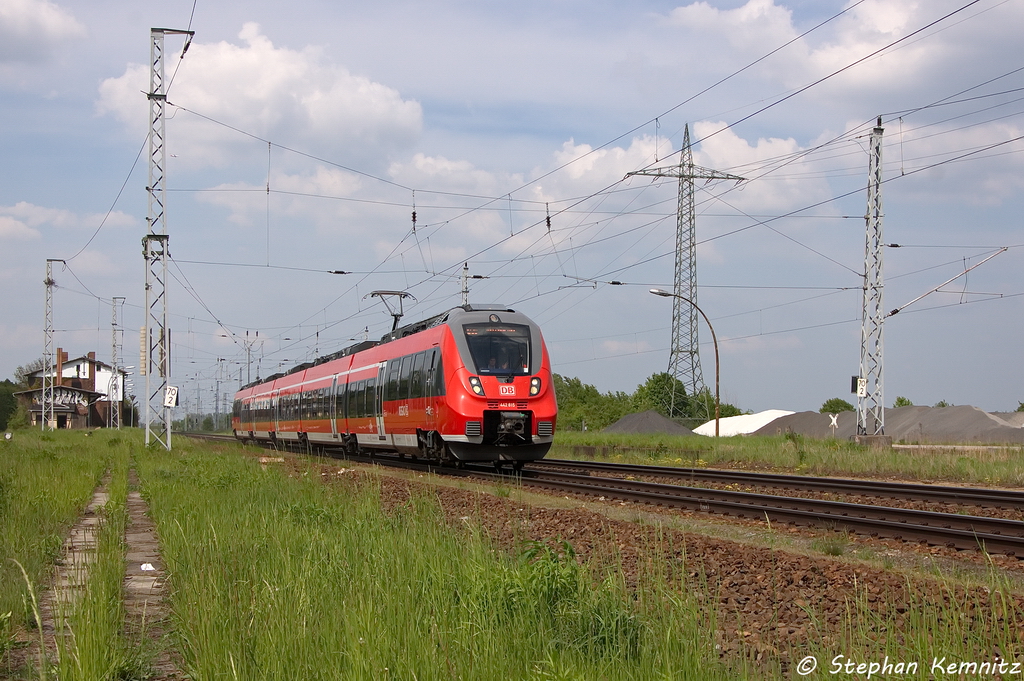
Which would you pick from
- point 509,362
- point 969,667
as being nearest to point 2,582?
point 969,667

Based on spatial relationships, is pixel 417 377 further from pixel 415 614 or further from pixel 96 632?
pixel 96 632

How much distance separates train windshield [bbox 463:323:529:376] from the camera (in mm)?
21344

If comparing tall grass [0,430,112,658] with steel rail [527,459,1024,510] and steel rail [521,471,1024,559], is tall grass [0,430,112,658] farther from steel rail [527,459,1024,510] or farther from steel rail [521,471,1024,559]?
steel rail [527,459,1024,510]

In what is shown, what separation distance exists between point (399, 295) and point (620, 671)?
35878 millimetres

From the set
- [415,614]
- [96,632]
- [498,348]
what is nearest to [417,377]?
[498,348]

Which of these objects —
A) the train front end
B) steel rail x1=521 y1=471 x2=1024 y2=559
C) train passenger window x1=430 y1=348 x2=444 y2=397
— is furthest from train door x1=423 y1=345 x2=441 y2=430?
steel rail x1=521 y1=471 x2=1024 y2=559

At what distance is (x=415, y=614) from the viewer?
541 cm

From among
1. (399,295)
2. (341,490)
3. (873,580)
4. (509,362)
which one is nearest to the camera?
(873,580)

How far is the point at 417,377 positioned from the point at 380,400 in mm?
4317

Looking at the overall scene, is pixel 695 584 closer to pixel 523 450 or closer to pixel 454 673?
pixel 454 673

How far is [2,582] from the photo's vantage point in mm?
6750

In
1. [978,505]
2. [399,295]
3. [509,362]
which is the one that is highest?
[399,295]

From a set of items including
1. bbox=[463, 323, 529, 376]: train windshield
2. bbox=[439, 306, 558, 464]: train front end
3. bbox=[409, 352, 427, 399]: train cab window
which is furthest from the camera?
bbox=[409, 352, 427, 399]: train cab window

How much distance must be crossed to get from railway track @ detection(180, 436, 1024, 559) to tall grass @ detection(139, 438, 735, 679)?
2.08 m
